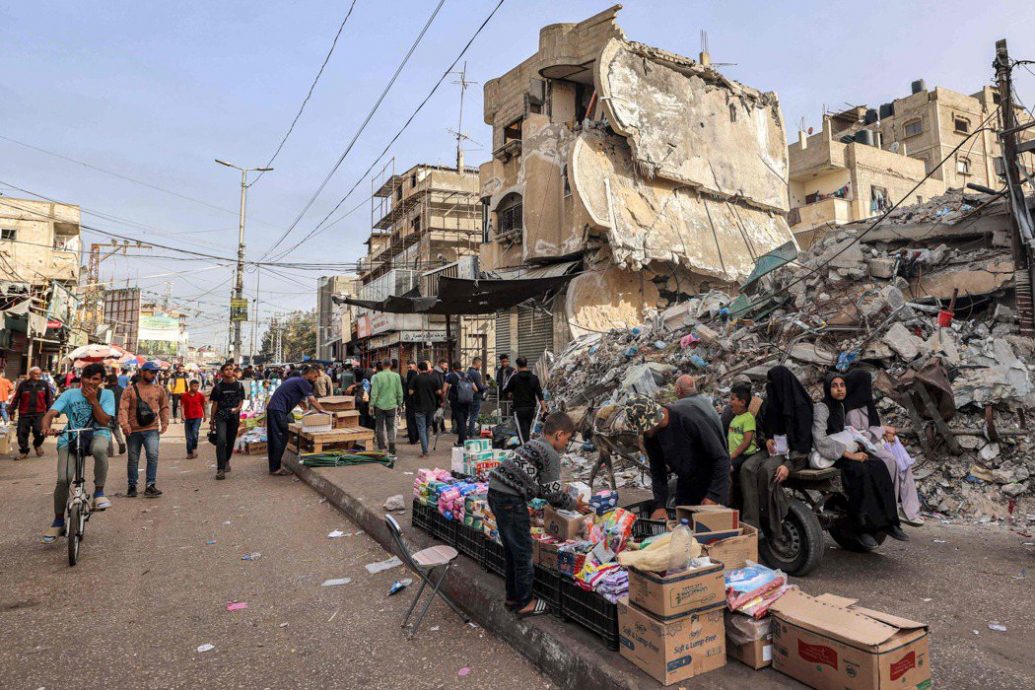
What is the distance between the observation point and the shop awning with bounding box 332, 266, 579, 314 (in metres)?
13.9

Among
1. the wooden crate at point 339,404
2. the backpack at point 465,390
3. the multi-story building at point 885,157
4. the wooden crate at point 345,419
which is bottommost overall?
the wooden crate at point 345,419

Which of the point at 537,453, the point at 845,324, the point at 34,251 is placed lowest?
the point at 537,453

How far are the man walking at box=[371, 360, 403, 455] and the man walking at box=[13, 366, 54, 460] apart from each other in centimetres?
633

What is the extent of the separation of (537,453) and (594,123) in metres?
16.1

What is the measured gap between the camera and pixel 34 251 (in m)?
32.2

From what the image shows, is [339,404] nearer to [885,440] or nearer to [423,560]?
[423,560]

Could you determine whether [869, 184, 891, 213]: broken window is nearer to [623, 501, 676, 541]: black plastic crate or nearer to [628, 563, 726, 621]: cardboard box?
[623, 501, 676, 541]: black plastic crate

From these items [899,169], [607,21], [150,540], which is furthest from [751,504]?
[899,169]

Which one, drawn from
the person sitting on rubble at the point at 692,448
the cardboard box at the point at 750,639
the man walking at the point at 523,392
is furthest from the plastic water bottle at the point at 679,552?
the man walking at the point at 523,392

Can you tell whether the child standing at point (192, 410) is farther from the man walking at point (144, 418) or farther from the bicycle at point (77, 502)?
the bicycle at point (77, 502)

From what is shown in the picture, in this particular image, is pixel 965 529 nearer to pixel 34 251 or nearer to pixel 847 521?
pixel 847 521

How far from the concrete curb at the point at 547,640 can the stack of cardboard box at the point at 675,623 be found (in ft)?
0.37

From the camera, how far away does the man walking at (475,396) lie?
11.9 metres

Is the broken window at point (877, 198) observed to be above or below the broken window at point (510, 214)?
above
